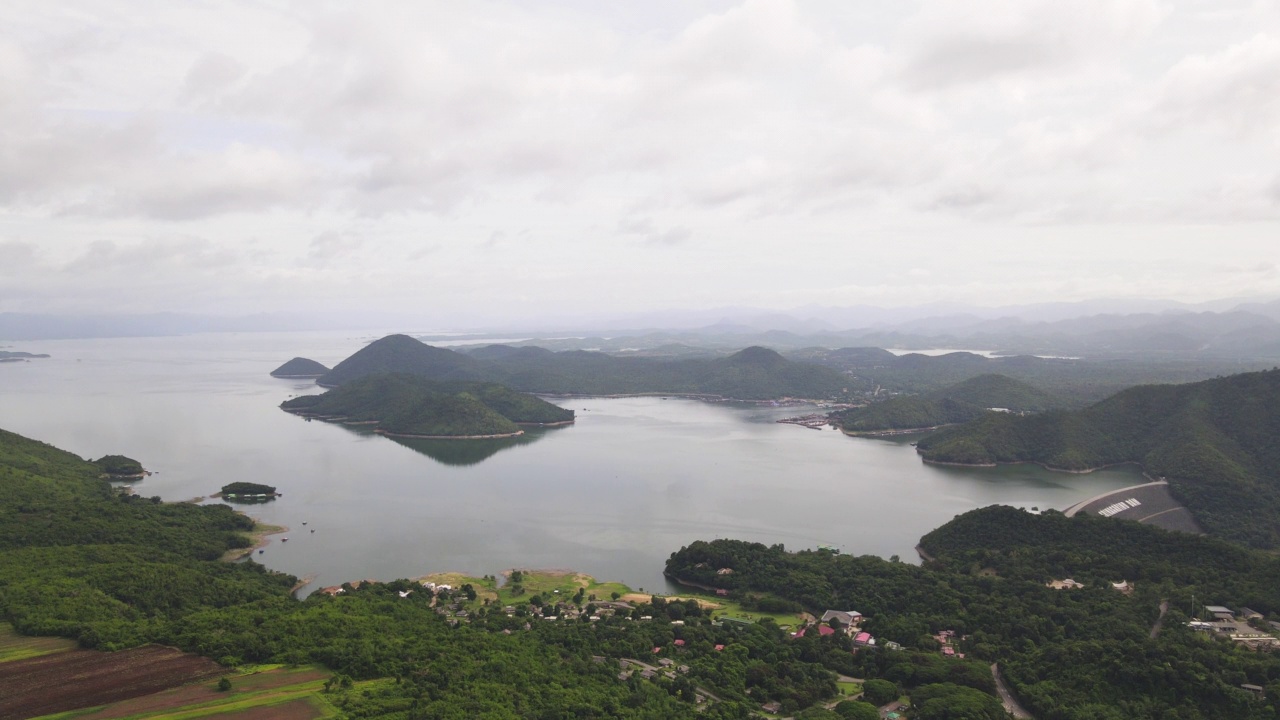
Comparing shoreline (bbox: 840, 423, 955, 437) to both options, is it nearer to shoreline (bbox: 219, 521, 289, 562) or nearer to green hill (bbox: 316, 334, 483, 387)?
shoreline (bbox: 219, 521, 289, 562)

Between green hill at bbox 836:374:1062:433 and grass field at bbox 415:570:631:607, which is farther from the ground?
green hill at bbox 836:374:1062:433

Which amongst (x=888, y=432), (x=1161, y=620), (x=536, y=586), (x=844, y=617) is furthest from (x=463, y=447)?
(x=1161, y=620)

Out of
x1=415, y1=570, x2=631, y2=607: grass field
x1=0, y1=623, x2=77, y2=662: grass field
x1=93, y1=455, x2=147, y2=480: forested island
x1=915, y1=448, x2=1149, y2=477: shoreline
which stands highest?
x1=0, y1=623, x2=77, y2=662: grass field

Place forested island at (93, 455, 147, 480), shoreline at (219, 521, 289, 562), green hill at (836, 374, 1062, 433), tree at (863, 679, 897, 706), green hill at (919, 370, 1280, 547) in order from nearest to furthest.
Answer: tree at (863, 679, 897, 706) < shoreline at (219, 521, 289, 562) < green hill at (919, 370, 1280, 547) < forested island at (93, 455, 147, 480) < green hill at (836, 374, 1062, 433)

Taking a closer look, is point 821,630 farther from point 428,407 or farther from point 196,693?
point 428,407

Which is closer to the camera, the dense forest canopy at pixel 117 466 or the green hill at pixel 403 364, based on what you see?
the dense forest canopy at pixel 117 466

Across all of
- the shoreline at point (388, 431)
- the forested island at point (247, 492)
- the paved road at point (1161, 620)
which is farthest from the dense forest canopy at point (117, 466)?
the paved road at point (1161, 620)

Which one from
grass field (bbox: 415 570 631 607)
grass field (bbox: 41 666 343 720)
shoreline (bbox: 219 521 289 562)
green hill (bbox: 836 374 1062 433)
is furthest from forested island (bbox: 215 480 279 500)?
green hill (bbox: 836 374 1062 433)

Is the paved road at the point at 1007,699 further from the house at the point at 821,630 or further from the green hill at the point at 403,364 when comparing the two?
the green hill at the point at 403,364
